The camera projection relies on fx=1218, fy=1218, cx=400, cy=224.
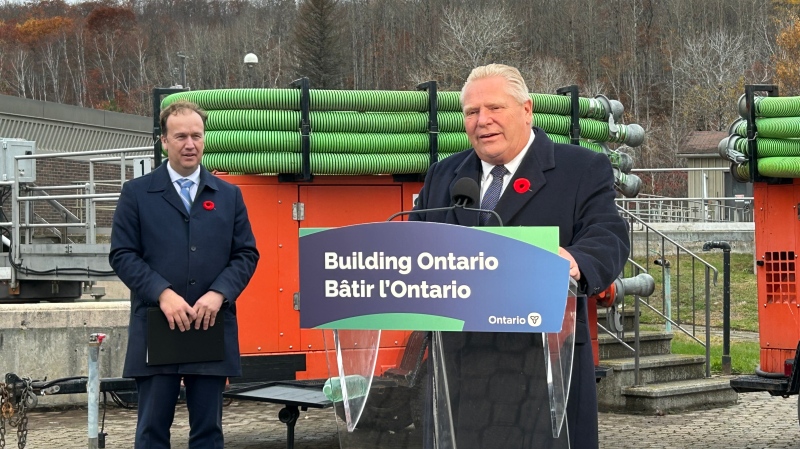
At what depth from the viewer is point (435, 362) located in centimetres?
335

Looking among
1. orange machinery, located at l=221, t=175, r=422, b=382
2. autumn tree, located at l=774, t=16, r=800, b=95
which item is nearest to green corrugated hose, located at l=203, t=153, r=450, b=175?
orange machinery, located at l=221, t=175, r=422, b=382

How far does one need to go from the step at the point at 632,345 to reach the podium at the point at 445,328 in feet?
28.4

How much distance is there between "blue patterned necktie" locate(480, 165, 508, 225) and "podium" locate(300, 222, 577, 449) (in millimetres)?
540

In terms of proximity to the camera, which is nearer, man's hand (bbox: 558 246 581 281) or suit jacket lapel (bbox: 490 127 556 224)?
man's hand (bbox: 558 246 581 281)

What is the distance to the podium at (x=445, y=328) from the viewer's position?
10.5ft

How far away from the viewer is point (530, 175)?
3.85 meters

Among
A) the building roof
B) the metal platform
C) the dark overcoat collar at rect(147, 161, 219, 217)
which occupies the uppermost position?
the building roof

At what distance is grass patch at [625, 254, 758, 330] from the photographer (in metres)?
19.3

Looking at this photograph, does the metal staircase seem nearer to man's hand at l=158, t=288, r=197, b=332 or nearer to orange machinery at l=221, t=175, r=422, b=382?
orange machinery at l=221, t=175, r=422, b=382

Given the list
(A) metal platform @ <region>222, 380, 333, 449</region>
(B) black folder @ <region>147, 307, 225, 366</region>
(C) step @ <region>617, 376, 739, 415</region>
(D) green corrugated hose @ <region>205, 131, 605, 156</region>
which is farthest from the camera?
(C) step @ <region>617, 376, 739, 415</region>

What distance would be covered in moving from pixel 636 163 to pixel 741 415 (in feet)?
179

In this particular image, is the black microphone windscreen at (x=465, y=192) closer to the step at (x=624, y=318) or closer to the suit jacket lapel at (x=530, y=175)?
the suit jacket lapel at (x=530, y=175)

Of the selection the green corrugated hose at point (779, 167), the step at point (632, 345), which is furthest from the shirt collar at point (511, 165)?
the step at point (632, 345)

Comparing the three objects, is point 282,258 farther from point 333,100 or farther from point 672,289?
point 672,289
